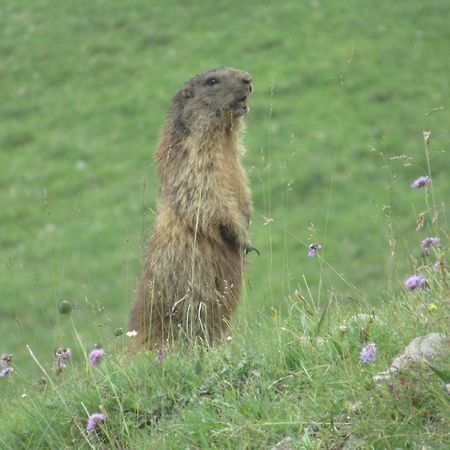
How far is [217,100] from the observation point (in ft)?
24.0

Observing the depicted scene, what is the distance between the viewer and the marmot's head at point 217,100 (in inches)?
286

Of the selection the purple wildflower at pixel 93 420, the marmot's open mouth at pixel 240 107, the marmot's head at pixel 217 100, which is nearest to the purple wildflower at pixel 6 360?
the purple wildflower at pixel 93 420

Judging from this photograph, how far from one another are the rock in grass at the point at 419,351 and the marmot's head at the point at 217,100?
335cm

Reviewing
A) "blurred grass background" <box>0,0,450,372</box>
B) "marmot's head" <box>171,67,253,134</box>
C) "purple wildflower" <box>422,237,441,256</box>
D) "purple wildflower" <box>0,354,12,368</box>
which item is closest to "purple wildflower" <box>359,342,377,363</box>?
"purple wildflower" <box>422,237,441,256</box>

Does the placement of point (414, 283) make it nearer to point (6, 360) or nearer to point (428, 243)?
point (428, 243)

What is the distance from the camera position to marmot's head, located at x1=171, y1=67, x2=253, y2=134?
7.26 m

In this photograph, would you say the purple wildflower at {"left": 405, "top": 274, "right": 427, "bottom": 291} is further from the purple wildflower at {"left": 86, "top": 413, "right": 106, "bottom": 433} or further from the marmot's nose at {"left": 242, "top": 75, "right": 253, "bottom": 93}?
the marmot's nose at {"left": 242, "top": 75, "right": 253, "bottom": 93}

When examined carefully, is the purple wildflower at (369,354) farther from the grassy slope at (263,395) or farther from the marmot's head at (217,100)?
the marmot's head at (217,100)

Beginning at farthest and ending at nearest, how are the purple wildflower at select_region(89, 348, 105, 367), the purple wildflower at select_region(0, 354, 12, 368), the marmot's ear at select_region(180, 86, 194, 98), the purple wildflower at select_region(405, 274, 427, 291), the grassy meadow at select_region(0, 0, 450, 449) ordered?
the grassy meadow at select_region(0, 0, 450, 449), the marmot's ear at select_region(180, 86, 194, 98), the purple wildflower at select_region(89, 348, 105, 367), the purple wildflower at select_region(0, 354, 12, 368), the purple wildflower at select_region(405, 274, 427, 291)

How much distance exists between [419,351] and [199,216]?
2.98m

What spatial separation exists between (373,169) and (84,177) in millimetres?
5072

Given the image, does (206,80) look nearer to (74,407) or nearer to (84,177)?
(74,407)

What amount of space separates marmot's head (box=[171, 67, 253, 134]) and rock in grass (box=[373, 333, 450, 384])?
3.35 meters

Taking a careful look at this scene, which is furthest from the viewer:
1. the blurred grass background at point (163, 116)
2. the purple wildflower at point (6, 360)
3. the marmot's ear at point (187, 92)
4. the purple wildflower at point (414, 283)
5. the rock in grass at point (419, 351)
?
the blurred grass background at point (163, 116)
